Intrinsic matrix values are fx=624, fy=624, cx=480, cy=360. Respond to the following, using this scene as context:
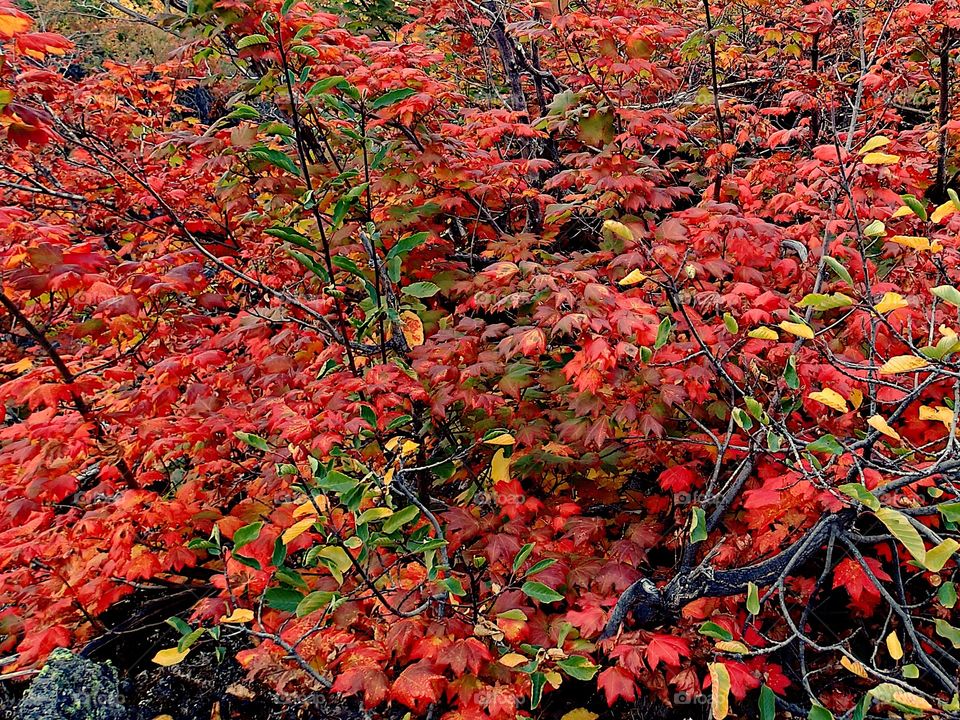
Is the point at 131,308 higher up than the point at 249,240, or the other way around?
the point at 131,308

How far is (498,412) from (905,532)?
6.70 feet

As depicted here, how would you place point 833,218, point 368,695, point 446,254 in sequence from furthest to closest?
1. point 446,254
2. point 833,218
3. point 368,695

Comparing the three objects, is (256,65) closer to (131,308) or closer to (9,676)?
(131,308)

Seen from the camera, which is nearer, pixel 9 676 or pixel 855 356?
pixel 855 356

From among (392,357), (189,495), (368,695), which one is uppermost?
(392,357)

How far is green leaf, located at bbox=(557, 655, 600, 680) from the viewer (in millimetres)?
2244

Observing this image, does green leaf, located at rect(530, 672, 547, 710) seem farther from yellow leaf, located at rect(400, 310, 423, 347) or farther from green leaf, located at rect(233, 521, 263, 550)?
yellow leaf, located at rect(400, 310, 423, 347)

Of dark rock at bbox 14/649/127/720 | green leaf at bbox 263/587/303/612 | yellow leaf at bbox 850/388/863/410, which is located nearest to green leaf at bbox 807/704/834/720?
yellow leaf at bbox 850/388/863/410

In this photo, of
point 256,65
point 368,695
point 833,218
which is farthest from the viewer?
point 256,65

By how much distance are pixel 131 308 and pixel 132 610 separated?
233cm

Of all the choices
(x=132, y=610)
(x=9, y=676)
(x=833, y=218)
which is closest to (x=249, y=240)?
(x=132, y=610)

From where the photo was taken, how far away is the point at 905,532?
1563 millimetres

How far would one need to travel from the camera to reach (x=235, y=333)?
134 inches

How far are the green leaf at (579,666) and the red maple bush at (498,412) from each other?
0.05 feet
